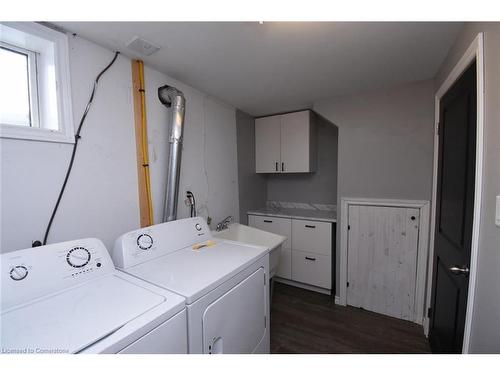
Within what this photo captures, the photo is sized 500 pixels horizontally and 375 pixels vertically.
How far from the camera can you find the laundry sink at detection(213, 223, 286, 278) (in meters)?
2.15

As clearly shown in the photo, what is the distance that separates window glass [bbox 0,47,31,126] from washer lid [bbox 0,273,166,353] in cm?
92

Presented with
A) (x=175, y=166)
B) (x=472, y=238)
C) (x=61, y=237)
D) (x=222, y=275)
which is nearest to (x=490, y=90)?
(x=472, y=238)

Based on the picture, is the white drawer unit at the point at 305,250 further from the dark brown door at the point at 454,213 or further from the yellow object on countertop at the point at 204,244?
the yellow object on countertop at the point at 204,244

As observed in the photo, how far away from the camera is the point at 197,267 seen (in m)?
1.22

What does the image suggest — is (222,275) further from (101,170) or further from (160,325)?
(101,170)

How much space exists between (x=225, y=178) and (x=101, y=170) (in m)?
1.33

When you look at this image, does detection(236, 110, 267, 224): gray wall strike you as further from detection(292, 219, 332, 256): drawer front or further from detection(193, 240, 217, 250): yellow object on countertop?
detection(193, 240, 217, 250): yellow object on countertop

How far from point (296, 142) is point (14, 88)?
2470 mm

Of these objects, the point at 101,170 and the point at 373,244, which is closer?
the point at 101,170

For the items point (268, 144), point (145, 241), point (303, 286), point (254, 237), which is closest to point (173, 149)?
point (145, 241)

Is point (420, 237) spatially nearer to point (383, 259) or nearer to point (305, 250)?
point (383, 259)

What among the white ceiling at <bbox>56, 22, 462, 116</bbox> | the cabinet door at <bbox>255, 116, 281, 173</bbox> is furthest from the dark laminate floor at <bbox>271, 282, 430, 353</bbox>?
the white ceiling at <bbox>56, 22, 462, 116</bbox>

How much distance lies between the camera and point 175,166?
1718 mm
